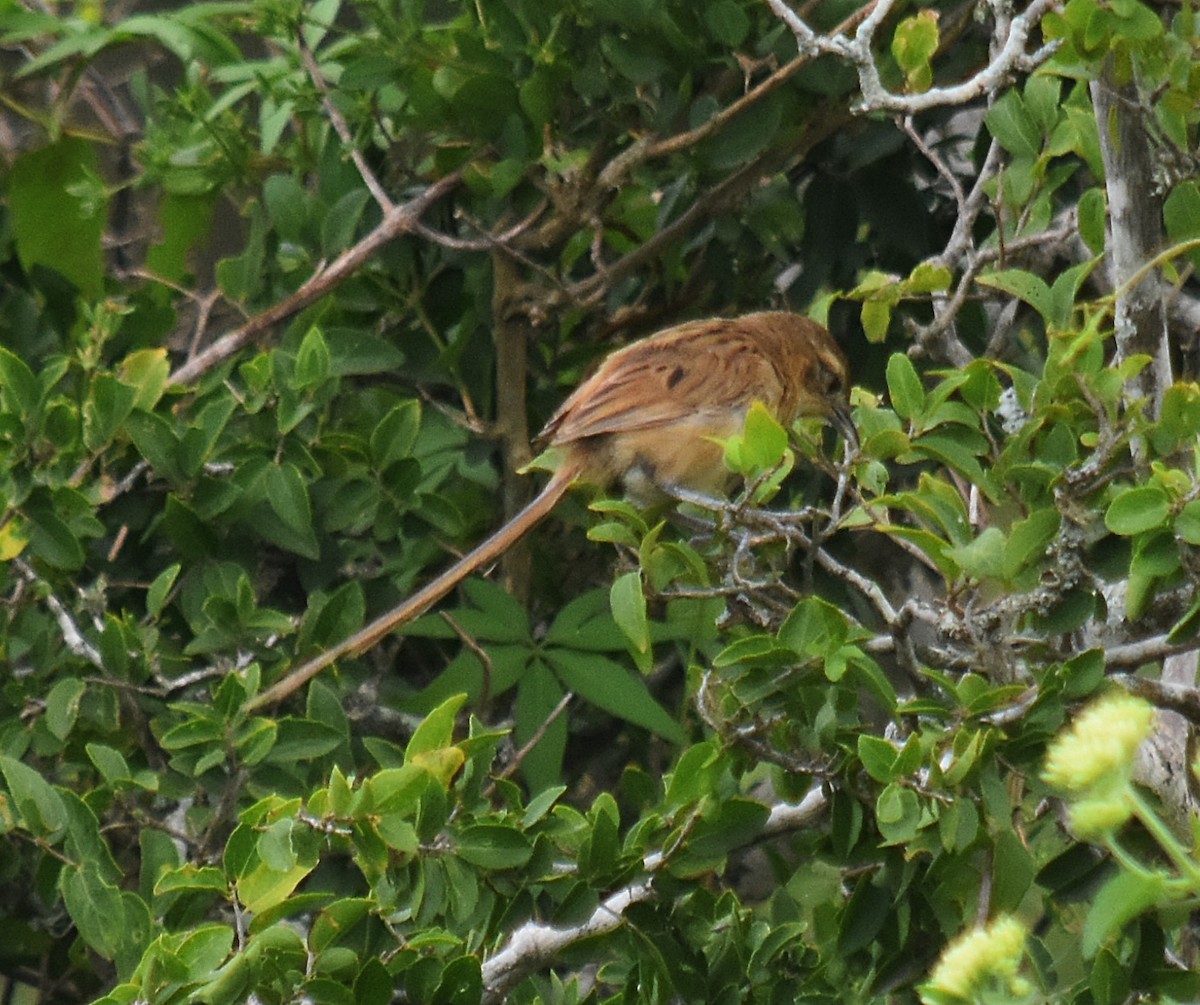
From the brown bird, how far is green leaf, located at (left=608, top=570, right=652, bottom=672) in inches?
43.0

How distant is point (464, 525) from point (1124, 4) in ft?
6.34

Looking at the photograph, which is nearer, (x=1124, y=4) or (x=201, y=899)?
(x=1124, y=4)

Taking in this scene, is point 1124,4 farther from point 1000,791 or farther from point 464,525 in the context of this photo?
point 464,525

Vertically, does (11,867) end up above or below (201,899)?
below

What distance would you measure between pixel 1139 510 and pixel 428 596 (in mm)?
1638

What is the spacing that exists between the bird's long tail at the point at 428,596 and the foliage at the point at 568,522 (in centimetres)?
5

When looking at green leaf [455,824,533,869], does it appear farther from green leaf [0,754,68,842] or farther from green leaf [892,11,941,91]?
green leaf [892,11,941,91]

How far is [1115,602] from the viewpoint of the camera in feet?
9.58

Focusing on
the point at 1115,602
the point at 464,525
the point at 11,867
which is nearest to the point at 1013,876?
the point at 1115,602

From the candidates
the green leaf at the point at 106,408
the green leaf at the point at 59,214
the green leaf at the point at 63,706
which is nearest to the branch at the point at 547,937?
the green leaf at the point at 63,706

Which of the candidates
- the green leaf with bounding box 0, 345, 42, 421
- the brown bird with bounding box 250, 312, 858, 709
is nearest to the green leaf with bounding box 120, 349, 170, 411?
the green leaf with bounding box 0, 345, 42, 421

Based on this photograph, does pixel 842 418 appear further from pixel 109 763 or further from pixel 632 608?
pixel 109 763

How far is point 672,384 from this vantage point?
420cm

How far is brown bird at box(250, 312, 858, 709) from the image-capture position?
159 inches
